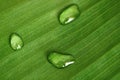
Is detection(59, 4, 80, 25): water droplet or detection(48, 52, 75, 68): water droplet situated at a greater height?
detection(59, 4, 80, 25): water droplet

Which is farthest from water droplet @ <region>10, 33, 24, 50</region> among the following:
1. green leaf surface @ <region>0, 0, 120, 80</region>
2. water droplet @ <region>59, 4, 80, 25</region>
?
water droplet @ <region>59, 4, 80, 25</region>

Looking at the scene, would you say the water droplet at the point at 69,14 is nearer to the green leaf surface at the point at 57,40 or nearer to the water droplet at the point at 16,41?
the green leaf surface at the point at 57,40

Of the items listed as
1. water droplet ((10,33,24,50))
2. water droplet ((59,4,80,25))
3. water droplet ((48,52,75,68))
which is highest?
water droplet ((10,33,24,50))

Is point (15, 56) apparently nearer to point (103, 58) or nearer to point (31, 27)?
point (31, 27)

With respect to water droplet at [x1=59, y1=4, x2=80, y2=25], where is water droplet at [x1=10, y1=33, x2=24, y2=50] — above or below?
above

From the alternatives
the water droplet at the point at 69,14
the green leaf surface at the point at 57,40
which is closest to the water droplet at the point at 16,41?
the green leaf surface at the point at 57,40

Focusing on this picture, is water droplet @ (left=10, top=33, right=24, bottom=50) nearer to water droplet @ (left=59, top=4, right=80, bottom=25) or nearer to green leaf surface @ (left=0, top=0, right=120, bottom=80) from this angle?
green leaf surface @ (left=0, top=0, right=120, bottom=80)
